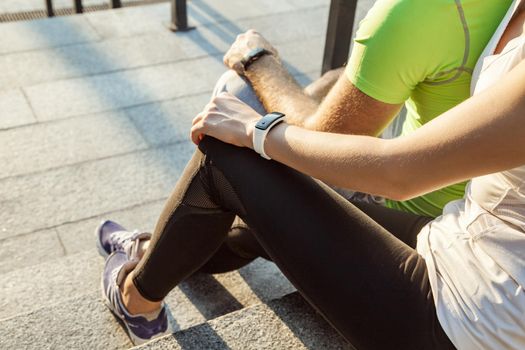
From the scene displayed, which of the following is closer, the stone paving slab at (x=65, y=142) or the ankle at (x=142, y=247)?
the ankle at (x=142, y=247)

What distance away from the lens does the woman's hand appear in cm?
166

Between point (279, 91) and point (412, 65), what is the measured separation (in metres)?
0.51

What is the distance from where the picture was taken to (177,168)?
327cm

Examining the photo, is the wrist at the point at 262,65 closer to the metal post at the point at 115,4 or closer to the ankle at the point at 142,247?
the ankle at the point at 142,247

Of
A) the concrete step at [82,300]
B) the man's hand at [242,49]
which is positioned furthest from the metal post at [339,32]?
the concrete step at [82,300]

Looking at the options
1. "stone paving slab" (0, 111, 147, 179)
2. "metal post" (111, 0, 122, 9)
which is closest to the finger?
"stone paving slab" (0, 111, 147, 179)

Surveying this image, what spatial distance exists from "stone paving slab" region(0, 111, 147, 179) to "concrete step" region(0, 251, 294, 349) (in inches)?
28.4

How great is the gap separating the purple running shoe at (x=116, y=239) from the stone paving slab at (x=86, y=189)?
1.34 feet

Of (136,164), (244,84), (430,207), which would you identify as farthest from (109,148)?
(430,207)

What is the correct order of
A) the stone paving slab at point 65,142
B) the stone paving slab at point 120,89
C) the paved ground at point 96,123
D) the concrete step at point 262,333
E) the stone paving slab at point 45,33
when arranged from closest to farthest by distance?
1. the concrete step at point 262,333
2. the paved ground at point 96,123
3. the stone paving slab at point 65,142
4. the stone paving slab at point 120,89
5. the stone paving slab at point 45,33

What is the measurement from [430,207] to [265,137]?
1.75 ft

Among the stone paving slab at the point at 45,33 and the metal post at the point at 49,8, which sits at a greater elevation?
the stone paving slab at the point at 45,33

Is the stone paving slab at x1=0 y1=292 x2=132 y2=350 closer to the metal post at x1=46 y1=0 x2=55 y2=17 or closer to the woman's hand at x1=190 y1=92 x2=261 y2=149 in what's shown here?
the woman's hand at x1=190 y1=92 x2=261 y2=149

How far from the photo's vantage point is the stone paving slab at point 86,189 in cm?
295
